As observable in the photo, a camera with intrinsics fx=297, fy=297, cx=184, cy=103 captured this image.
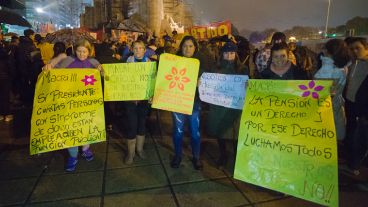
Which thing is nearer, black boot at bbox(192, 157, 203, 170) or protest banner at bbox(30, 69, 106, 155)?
protest banner at bbox(30, 69, 106, 155)

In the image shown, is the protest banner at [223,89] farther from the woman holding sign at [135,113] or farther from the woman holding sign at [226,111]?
the woman holding sign at [135,113]

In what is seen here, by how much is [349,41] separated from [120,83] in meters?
3.45

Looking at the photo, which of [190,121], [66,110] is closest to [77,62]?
[66,110]

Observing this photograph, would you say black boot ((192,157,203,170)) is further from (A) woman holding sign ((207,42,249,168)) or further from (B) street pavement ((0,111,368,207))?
(A) woman holding sign ((207,42,249,168))

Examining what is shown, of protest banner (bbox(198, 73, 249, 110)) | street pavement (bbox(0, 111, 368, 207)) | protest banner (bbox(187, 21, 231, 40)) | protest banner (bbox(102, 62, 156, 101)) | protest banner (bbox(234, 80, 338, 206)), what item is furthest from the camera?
protest banner (bbox(187, 21, 231, 40))

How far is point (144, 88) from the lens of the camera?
4.38 metres

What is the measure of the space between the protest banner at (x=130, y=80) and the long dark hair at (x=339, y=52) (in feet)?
8.82

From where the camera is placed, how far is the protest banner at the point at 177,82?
4094 mm

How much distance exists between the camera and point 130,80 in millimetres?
4375

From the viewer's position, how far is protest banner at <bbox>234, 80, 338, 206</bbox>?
10.2 feet

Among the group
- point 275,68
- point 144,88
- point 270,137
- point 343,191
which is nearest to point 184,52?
point 144,88

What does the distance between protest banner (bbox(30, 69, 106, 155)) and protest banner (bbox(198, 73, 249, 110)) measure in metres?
1.54

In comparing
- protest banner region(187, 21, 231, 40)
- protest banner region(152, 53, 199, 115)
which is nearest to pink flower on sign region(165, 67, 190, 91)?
protest banner region(152, 53, 199, 115)

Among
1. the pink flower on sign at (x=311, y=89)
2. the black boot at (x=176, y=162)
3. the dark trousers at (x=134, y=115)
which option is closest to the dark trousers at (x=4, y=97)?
the dark trousers at (x=134, y=115)
